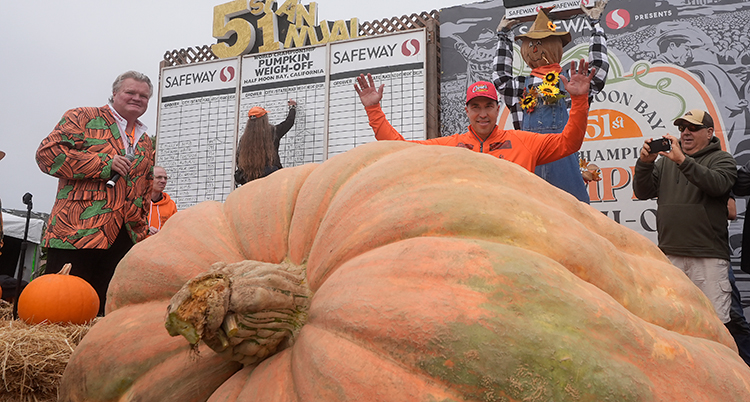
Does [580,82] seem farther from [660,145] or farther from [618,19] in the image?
[618,19]

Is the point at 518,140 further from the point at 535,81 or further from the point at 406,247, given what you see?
the point at 406,247

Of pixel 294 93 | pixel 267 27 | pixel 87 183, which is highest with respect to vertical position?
pixel 267 27

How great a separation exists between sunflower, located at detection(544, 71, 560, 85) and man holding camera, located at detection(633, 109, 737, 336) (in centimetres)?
77

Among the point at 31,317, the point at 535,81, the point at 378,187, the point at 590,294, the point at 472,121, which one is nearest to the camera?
the point at 590,294

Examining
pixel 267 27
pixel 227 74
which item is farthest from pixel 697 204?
pixel 227 74

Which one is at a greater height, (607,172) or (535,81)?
(535,81)

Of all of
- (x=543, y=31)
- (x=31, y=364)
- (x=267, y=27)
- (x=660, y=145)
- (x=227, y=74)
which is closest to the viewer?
(x=31, y=364)

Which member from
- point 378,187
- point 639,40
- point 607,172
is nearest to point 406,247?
point 378,187

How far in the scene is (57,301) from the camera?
9.34 ft

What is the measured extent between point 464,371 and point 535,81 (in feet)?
10.9

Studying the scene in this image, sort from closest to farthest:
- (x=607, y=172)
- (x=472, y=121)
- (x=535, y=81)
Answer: (x=472, y=121) < (x=535, y=81) < (x=607, y=172)

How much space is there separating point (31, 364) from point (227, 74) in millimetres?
5725

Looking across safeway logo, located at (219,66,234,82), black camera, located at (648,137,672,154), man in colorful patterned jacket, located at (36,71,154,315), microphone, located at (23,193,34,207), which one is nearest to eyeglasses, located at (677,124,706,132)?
black camera, located at (648,137,672,154)

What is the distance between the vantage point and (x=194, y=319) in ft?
3.01
